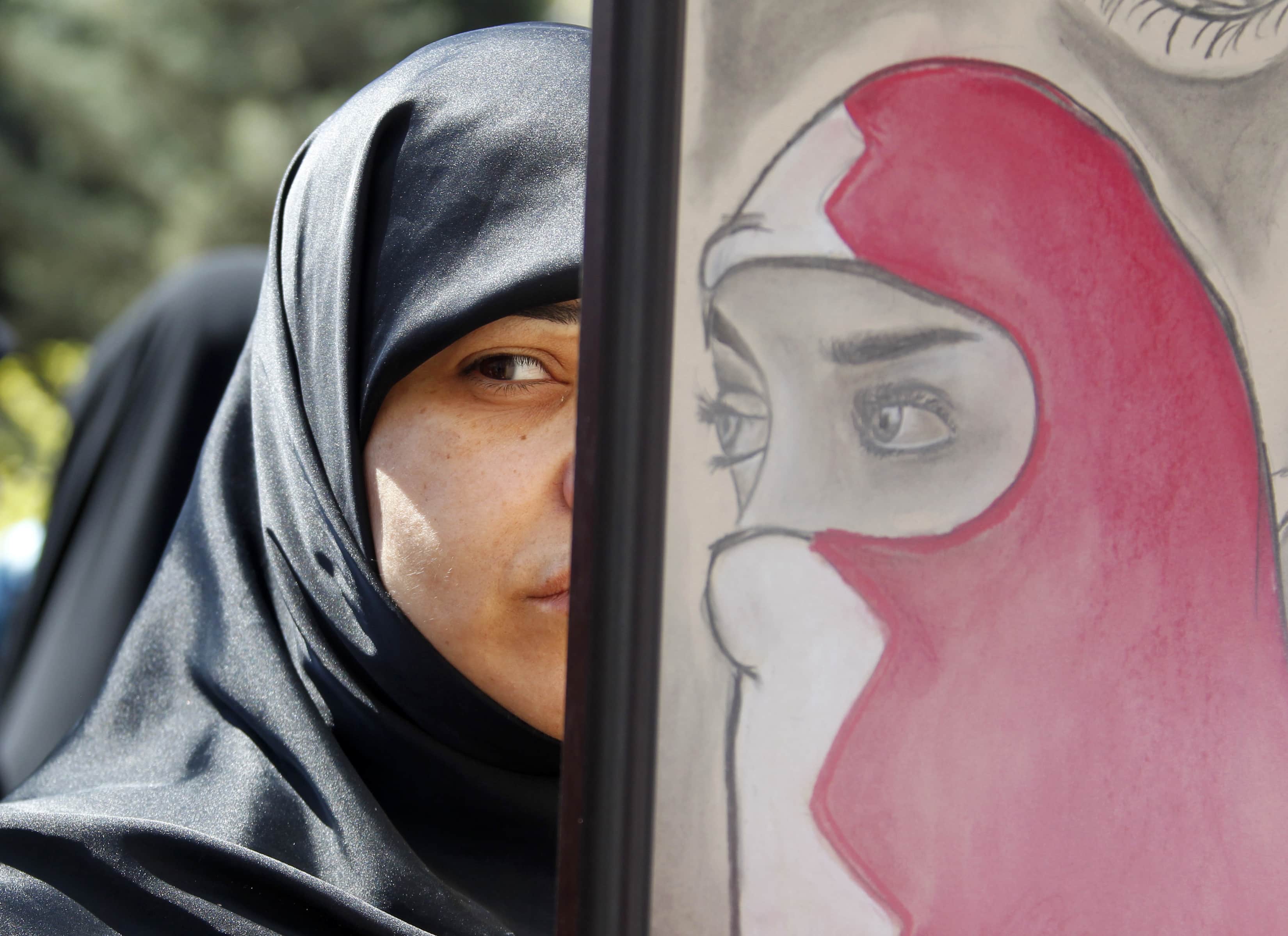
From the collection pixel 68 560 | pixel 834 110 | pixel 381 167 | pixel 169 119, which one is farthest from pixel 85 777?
pixel 169 119

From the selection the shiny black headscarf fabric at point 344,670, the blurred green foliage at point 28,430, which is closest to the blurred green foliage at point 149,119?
the blurred green foliage at point 28,430

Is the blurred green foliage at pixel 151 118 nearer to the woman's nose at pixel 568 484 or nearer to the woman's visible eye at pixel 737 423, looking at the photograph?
the woman's nose at pixel 568 484

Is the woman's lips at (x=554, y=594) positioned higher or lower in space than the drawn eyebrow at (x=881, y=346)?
lower

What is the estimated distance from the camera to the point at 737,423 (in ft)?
2.20

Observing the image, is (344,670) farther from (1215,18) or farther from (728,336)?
(1215,18)

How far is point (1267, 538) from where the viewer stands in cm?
76

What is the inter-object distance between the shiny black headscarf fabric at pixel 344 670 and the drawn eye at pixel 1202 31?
A: 1.41 ft

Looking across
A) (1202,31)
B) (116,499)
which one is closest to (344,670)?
(1202,31)

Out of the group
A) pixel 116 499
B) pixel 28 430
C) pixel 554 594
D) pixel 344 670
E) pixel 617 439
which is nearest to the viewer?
pixel 617 439

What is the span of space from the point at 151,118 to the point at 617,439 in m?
12.9

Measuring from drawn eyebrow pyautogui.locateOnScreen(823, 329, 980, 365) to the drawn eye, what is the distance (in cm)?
20

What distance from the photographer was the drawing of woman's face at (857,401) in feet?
2.20

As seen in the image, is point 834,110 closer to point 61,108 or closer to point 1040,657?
point 1040,657

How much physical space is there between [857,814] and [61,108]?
13.4 m
